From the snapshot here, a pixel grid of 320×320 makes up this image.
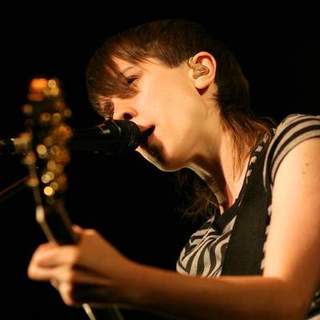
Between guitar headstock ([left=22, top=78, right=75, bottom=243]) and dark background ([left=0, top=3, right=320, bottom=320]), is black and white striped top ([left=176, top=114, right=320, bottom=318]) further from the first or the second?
dark background ([left=0, top=3, right=320, bottom=320])

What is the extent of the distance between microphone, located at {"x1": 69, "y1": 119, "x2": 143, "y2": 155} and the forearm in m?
0.54

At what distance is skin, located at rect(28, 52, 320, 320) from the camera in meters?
0.75

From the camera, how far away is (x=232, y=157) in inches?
60.6

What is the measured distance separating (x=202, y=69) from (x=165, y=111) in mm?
204

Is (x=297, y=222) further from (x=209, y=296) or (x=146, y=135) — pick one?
(x=146, y=135)

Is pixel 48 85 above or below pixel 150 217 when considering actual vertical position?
above

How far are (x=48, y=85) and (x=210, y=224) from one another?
935 millimetres

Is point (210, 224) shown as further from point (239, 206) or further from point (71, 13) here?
point (71, 13)

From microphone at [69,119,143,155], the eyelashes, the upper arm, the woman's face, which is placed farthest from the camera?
the eyelashes

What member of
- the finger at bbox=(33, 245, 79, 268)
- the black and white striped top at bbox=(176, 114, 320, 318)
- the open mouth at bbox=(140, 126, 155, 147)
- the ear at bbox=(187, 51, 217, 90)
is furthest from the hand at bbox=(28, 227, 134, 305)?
the ear at bbox=(187, 51, 217, 90)

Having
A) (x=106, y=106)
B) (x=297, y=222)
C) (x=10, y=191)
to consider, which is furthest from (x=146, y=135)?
(x=297, y=222)

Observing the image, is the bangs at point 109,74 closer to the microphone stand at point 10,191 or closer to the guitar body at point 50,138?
the microphone stand at point 10,191

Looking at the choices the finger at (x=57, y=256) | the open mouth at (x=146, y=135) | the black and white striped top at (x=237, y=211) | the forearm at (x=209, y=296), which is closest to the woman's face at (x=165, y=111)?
the open mouth at (x=146, y=135)

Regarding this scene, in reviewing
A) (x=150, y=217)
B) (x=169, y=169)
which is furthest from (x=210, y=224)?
(x=150, y=217)
